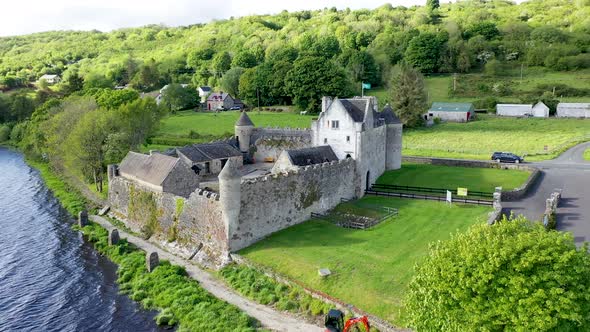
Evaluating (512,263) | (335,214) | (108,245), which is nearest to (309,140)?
(335,214)

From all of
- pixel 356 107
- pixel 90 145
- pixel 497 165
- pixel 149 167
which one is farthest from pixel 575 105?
pixel 90 145

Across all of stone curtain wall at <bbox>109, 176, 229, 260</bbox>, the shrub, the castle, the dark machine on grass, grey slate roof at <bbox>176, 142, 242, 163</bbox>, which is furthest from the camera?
the shrub

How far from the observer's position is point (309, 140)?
57.6 meters

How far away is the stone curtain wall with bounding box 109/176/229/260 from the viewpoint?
31766 mm

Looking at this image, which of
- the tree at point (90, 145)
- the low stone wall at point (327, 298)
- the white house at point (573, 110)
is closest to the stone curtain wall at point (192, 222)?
the low stone wall at point (327, 298)

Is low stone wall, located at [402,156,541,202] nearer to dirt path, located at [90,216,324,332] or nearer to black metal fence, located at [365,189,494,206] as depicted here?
black metal fence, located at [365,189,494,206]

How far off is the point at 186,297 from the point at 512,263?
17.6 m

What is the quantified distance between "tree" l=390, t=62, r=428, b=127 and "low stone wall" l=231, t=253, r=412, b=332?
5262cm

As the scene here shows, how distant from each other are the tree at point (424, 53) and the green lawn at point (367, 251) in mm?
86010

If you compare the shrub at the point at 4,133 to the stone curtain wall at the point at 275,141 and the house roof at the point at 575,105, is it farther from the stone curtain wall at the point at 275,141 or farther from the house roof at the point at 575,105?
the house roof at the point at 575,105

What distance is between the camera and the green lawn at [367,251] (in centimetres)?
2444

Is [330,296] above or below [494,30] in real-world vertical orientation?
below

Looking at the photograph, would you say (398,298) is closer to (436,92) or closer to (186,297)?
(186,297)

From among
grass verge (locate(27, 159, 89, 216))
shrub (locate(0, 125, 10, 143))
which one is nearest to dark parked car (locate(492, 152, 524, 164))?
grass verge (locate(27, 159, 89, 216))
